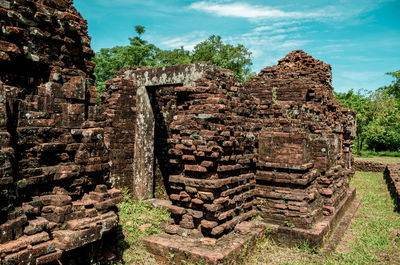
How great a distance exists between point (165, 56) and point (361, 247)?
26108mm

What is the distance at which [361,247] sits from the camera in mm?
5738

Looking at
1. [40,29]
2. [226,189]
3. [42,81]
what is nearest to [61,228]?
[42,81]

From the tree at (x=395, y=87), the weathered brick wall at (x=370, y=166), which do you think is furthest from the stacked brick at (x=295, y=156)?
the tree at (x=395, y=87)

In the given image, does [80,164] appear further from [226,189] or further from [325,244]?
[325,244]

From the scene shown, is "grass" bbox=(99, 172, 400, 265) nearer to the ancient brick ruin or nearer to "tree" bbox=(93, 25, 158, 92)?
the ancient brick ruin

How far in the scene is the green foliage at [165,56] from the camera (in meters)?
21.5

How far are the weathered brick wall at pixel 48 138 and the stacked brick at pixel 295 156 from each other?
3086 millimetres

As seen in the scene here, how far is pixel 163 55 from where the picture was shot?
29188mm

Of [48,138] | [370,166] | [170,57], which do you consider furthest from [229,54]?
[48,138]

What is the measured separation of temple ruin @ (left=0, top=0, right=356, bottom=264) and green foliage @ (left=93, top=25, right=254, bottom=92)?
46.5ft

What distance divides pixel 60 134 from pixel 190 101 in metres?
2.26

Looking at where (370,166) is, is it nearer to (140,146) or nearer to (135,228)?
(140,146)

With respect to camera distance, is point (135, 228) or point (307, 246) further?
point (135, 228)

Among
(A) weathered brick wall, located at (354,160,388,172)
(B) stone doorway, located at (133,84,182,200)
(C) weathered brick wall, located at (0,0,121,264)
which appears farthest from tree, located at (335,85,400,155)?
(C) weathered brick wall, located at (0,0,121,264)
